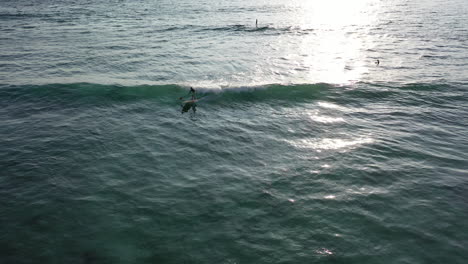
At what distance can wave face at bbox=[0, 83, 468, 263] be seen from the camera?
8.80 m

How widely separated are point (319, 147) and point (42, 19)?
53542 millimetres

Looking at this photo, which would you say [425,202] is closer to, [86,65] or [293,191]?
[293,191]

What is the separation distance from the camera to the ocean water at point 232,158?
29.1 feet

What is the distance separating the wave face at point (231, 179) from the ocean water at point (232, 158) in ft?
0.19

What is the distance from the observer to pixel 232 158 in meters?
13.2

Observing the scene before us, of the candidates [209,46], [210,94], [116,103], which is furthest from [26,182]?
[209,46]

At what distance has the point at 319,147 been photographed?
14094mm

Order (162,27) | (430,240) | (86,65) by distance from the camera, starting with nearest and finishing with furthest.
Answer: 1. (430,240)
2. (86,65)
3. (162,27)

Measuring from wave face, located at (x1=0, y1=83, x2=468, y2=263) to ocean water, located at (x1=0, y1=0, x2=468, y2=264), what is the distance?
6 cm

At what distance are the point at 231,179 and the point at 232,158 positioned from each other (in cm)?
167

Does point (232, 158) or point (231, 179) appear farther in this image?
point (232, 158)

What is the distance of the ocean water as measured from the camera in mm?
8883

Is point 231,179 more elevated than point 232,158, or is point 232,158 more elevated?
point 232,158

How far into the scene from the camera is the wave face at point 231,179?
8805mm
